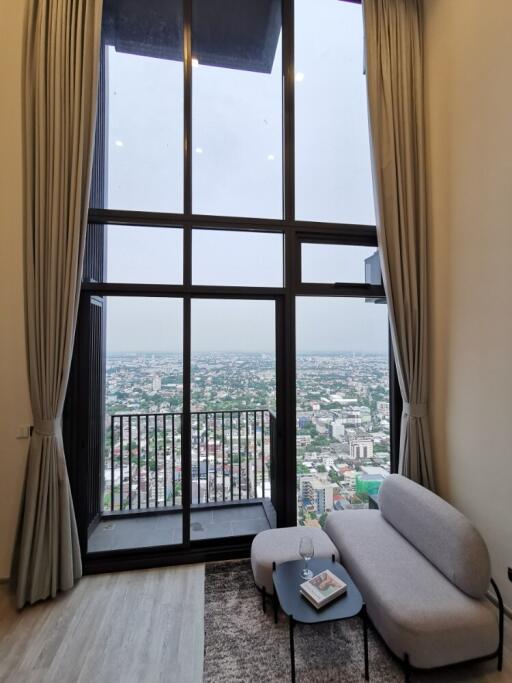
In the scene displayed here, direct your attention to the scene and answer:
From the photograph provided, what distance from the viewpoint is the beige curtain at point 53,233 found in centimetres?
228

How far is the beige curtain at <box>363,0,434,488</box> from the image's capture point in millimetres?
2771

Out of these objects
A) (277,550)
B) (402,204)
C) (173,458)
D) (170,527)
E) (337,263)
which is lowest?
(170,527)

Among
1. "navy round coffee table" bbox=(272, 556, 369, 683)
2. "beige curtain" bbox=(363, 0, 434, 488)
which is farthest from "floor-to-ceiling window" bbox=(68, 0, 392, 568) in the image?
"navy round coffee table" bbox=(272, 556, 369, 683)

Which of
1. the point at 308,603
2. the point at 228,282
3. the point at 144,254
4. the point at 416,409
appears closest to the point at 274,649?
the point at 308,603

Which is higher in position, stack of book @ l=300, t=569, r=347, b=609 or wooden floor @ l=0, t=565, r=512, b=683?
stack of book @ l=300, t=569, r=347, b=609

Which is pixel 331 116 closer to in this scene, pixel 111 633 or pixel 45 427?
pixel 45 427

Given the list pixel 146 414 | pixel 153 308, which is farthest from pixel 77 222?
pixel 146 414

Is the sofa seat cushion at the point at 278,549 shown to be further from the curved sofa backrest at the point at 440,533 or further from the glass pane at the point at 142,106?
the glass pane at the point at 142,106

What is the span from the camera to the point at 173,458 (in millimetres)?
2861

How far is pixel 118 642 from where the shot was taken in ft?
6.15

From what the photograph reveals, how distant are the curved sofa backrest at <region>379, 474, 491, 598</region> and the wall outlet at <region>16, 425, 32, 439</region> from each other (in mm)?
2754

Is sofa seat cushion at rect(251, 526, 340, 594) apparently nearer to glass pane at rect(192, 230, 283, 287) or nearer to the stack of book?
the stack of book

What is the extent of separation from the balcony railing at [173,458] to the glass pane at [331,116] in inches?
81.4

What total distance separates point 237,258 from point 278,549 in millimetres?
2268
